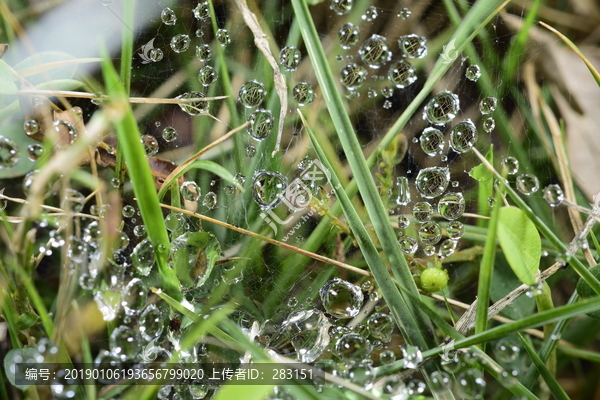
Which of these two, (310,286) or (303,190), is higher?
(303,190)

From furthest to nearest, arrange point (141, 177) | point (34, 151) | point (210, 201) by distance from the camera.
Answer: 1. point (210, 201)
2. point (34, 151)
3. point (141, 177)

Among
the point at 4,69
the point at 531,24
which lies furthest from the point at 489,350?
the point at 4,69

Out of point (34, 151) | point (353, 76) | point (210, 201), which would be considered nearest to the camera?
point (34, 151)

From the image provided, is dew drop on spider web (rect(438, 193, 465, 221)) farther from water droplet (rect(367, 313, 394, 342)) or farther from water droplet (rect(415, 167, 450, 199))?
water droplet (rect(367, 313, 394, 342))

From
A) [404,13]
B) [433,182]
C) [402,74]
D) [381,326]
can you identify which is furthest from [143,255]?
[404,13]

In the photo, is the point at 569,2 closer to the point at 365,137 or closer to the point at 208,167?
the point at 365,137

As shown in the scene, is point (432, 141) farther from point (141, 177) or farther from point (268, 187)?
point (141, 177)

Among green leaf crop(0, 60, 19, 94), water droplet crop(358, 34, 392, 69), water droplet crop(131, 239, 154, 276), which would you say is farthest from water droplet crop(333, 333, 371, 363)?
green leaf crop(0, 60, 19, 94)

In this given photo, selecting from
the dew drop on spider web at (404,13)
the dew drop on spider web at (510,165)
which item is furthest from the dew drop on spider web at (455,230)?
the dew drop on spider web at (404,13)
